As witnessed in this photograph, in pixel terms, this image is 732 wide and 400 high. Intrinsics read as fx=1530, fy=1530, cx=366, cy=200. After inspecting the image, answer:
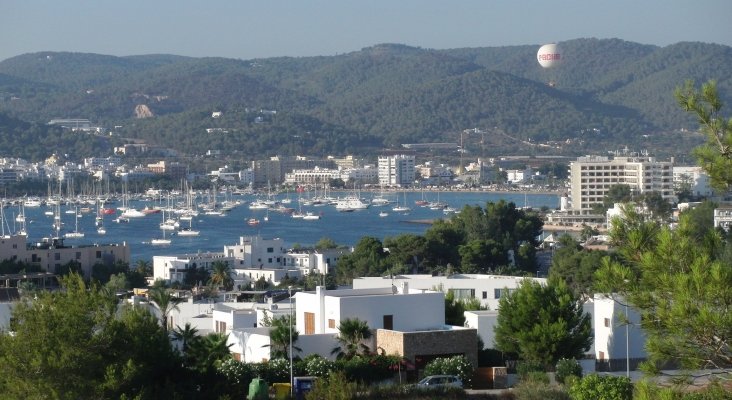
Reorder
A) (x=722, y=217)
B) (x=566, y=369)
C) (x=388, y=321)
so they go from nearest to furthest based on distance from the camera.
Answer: (x=566, y=369), (x=388, y=321), (x=722, y=217)

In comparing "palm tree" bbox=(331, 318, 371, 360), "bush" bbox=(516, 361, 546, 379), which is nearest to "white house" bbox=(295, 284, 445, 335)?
"palm tree" bbox=(331, 318, 371, 360)

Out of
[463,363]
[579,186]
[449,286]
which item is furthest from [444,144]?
[463,363]

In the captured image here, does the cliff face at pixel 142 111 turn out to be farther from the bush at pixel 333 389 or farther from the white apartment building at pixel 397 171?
the bush at pixel 333 389

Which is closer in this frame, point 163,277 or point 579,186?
point 163,277

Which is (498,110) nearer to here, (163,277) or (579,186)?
(579,186)

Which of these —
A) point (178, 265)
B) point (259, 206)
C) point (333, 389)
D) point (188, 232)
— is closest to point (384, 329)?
point (333, 389)

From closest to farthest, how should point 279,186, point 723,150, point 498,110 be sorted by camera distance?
point 723,150
point 279,186
point 498,110

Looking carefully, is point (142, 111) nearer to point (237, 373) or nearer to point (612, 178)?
point (612, 178)
